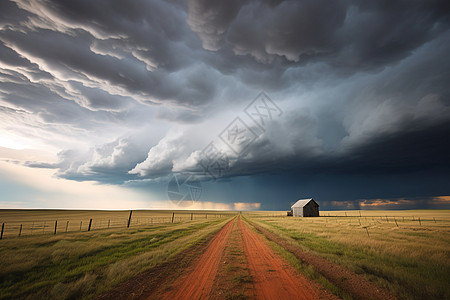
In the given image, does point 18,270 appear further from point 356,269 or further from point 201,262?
point 356,269

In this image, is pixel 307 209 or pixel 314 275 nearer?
pixel 314 275

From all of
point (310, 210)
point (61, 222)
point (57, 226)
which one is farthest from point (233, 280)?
point (310, 210)

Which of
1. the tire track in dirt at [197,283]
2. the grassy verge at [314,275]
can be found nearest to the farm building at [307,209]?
the grassy verge at [314,275]

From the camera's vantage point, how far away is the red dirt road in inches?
261

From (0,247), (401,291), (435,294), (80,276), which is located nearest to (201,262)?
(80,276)

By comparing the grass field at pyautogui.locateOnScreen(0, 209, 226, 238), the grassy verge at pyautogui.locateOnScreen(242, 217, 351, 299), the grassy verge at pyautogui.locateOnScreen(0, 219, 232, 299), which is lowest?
the grass field at pyautogui.locateOnScreen(0, 209, 226, 238)

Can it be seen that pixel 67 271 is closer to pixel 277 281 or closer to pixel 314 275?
pixel 277 281

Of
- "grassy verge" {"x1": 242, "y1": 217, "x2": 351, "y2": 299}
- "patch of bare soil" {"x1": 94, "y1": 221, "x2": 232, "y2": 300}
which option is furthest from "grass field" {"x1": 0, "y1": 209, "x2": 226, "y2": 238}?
"grassy verge" {"x1": 242, "y1": 217, "x2": 351, "y2": 299}

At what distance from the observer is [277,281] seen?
25.8 feet

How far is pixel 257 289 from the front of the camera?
7.02 m

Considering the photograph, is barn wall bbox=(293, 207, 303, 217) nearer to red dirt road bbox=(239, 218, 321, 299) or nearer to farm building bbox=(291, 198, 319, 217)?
farm building bbox=(291, 198, 319, 217)

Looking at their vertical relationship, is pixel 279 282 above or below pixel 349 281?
above

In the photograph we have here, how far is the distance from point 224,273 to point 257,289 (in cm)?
228

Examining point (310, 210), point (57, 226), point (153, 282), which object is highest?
point (153, 282)
